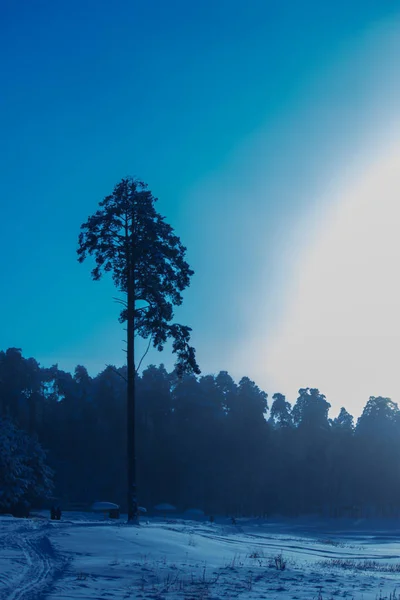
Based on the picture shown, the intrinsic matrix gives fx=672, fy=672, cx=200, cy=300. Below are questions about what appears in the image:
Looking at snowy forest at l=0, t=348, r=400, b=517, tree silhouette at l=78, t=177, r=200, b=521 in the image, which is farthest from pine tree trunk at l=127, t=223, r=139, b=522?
snowy forest at l=0, t=348, r=400, b=517

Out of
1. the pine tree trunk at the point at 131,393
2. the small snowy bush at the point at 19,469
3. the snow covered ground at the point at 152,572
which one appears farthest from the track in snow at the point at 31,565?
the small snowy bush at the point at 19,469

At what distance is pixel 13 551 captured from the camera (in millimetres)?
14367

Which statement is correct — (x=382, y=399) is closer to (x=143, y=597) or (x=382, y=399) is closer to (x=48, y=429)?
(x=48, y=429)

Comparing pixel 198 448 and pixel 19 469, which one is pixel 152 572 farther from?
pixel 198 448

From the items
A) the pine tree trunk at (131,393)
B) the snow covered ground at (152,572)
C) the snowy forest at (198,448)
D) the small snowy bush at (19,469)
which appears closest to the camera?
the snow covered ground at (152,572)

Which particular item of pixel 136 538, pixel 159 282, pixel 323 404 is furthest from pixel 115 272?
pixel 323 404

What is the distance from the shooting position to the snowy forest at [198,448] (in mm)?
88500

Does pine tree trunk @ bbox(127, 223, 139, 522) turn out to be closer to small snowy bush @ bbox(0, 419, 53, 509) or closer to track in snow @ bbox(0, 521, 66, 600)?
track in snow @ bbox(0, 521, 66, 600)

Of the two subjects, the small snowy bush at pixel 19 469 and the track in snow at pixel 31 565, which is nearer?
the track in snow at pixel 31 565

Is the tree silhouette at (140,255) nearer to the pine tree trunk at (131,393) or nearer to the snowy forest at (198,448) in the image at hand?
the pine tree trunk at (131,393)

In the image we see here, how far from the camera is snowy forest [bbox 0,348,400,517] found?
3484 inches

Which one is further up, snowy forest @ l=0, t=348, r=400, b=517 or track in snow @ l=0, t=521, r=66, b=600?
snowy forest @ l=0, t=348, r=400, b=517

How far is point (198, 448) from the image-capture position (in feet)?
291

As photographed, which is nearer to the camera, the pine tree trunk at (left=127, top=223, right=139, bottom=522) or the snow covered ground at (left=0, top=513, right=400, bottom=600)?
the snow covered ground at (left=0, top=513, right=400, bottom=600)
